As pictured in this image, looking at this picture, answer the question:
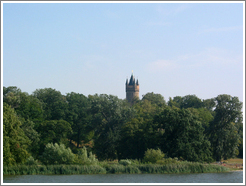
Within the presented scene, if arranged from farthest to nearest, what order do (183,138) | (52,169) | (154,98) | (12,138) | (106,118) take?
(154,98), (106,118), (183,138), (12,138), (52,169)

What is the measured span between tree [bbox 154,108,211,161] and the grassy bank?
6732mm

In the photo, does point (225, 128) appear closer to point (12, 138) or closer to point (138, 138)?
point (138, 138)

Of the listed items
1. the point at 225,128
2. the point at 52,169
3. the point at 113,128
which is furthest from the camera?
the point at 113,128

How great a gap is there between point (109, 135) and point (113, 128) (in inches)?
138

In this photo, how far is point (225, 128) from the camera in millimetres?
59656

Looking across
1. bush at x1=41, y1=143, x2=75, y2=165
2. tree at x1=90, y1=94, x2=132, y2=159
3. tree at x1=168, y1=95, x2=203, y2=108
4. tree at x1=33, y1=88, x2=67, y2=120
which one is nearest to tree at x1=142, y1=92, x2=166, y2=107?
tree at x1=168, y1=95, x2=203, y2=108

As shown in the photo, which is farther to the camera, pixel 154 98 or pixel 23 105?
pixel 154 98

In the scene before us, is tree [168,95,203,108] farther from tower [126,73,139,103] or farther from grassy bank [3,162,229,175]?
tower [126,73,139,103]

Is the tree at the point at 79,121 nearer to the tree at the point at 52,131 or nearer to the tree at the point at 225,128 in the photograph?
the tree at the point at 52,131

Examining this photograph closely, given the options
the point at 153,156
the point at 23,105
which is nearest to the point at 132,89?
the point at 23,105

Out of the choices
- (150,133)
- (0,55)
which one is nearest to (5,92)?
(150,133)

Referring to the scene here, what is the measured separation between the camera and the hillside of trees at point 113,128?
156 ft

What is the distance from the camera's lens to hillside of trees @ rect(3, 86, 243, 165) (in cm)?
4750

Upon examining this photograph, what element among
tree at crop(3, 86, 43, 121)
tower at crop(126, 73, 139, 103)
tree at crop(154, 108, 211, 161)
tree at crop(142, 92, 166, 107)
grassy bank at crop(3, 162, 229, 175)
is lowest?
grassy bank at crop(3, 162, 229, 175)
